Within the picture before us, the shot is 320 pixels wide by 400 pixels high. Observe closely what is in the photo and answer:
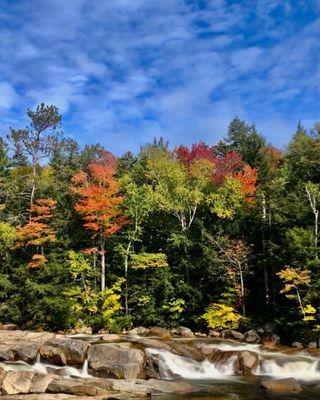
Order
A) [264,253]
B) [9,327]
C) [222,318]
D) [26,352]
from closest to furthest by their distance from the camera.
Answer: [26,352] < [222,318] < [264,253] < [9,327]

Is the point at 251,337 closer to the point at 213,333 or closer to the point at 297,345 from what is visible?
the point at 297,345

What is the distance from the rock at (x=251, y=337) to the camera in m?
23.6

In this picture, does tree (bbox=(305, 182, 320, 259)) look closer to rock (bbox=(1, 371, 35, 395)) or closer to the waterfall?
the waterfall

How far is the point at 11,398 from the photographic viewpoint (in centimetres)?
1401

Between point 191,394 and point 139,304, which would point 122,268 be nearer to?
point 139,304

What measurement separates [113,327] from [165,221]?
9.84 metres

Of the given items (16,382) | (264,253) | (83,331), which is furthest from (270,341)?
(16,382)

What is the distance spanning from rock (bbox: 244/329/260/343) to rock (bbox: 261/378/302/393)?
7992 mm

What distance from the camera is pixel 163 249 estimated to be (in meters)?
32.5

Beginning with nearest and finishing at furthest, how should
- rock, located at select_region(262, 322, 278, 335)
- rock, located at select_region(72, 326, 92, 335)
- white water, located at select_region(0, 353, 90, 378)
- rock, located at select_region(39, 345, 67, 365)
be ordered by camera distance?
white water, located at select_region(0, 353, 90, 378) < rock, located at select_region(39, 345, 67, 365) < rock, located at select_region(262, 322, 278, 335) < rock, located at select_region(72, 326, 92, 335)

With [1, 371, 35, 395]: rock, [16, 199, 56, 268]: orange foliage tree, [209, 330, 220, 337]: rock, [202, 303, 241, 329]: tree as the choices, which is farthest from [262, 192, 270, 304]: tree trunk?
[1, 371, 35, 395]: rock

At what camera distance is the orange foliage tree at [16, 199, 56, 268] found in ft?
99.3

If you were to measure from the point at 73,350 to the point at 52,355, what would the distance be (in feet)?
3.22

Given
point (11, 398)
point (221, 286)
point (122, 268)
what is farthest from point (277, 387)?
point (122, 268)
